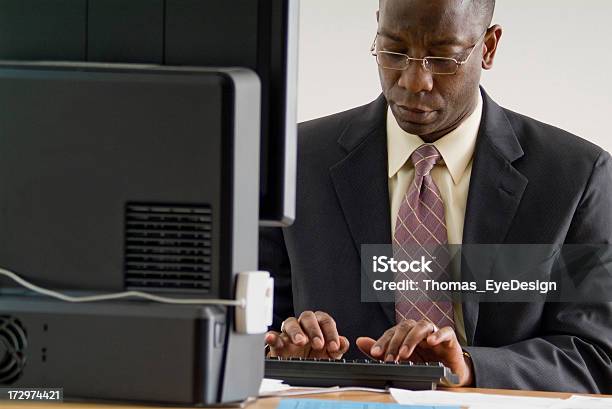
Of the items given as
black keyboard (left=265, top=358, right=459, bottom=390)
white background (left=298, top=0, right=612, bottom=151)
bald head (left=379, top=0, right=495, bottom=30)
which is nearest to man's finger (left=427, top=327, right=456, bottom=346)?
black keyboard (left=265, top=358, right=459, bottom=390)

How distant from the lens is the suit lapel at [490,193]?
2152 millimetres

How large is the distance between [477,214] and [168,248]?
1174mm

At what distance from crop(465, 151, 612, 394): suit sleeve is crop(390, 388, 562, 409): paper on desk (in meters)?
0.24

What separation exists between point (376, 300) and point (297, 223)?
27 centimetres

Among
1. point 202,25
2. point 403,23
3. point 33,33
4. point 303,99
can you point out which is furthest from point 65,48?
point 303,99

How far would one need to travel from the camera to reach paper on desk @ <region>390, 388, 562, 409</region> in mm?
1301

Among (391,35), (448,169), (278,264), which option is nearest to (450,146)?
(448,169)

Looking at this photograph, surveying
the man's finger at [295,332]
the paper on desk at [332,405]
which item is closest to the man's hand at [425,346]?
the man's finger at [295,332]

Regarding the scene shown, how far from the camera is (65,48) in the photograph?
1.21m

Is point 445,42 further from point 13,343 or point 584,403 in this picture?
point 13,343

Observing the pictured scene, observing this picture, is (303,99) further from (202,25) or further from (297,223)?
(202,25)

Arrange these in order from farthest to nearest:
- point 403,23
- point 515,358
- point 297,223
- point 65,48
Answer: point 297,223 < point 403,23 < point 515,358 < point 65,48

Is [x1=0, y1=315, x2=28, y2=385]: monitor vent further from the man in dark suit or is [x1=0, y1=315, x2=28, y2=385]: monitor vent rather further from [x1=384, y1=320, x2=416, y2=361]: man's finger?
the man in dark suit

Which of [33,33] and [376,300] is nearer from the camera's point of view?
[33,33]
